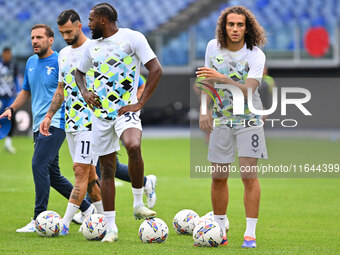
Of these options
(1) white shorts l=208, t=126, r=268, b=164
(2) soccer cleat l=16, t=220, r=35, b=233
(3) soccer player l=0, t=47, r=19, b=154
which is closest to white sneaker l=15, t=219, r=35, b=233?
(2) soccer cleat l=16, t=220, r=35, b=233

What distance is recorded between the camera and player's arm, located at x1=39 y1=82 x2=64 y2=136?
26.0 ft

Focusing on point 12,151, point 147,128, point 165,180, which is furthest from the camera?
point 147,128

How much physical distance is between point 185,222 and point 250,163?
4.30ft

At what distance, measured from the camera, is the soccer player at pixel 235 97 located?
6.92 meters

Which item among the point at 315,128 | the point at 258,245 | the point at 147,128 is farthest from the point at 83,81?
the point at 315,128

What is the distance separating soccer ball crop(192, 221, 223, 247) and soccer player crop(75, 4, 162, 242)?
820 millimetres

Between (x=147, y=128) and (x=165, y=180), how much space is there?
18833 mm

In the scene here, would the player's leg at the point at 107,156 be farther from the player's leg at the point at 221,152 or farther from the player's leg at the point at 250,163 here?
the player's leg at the point at 250,163

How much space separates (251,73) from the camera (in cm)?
686

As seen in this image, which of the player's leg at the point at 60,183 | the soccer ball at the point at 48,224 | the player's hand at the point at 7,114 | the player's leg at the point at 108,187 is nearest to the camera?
the player's leg at the point at 108,187

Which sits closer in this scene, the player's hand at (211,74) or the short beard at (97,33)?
the player's hand at (211,74)

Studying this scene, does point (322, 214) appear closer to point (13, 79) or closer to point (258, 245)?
point (258, 245)

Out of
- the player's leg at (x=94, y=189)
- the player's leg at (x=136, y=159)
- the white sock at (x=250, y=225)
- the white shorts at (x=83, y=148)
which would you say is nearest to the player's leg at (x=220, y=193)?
the white sock at (x=250, y=225)

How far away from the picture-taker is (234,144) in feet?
23.4
